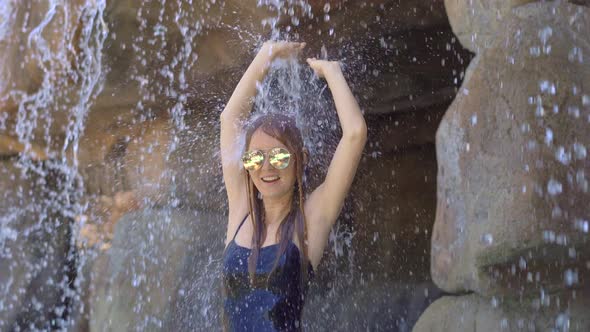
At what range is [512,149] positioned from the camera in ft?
6.68

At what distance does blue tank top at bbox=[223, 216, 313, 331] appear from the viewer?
218 centimetres

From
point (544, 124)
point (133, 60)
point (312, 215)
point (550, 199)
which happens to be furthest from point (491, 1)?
point (133, 60)

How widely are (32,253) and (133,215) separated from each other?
118cm

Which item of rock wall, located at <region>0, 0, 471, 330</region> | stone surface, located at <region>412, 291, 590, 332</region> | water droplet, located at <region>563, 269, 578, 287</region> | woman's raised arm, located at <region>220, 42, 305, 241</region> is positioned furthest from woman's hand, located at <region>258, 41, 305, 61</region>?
water droplet, located at <region>563, 269, 578, 287</region>

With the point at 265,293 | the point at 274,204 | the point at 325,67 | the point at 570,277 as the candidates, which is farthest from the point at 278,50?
the point at 570,277

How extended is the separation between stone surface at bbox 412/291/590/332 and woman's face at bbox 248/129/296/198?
681mm

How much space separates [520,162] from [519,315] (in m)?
0.45

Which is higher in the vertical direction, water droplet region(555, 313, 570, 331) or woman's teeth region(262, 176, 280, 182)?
woman's teeth region(262, 176, 280, 182)

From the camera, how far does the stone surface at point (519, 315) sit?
2008mm

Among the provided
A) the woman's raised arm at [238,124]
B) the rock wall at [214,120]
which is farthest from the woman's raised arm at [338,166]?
the rock wall at [214,120]

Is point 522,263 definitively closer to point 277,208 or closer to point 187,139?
point 277,208

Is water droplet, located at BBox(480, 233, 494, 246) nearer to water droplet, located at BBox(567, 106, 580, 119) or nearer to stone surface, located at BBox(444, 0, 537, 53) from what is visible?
water droplet, located at BBox(567, 106, 580, 119)

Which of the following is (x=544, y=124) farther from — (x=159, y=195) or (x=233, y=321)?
(x=159, y=195)

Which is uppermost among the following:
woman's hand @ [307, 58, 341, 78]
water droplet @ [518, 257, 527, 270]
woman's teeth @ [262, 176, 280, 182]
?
woman's hand @ [307, 58, 341, 78]
